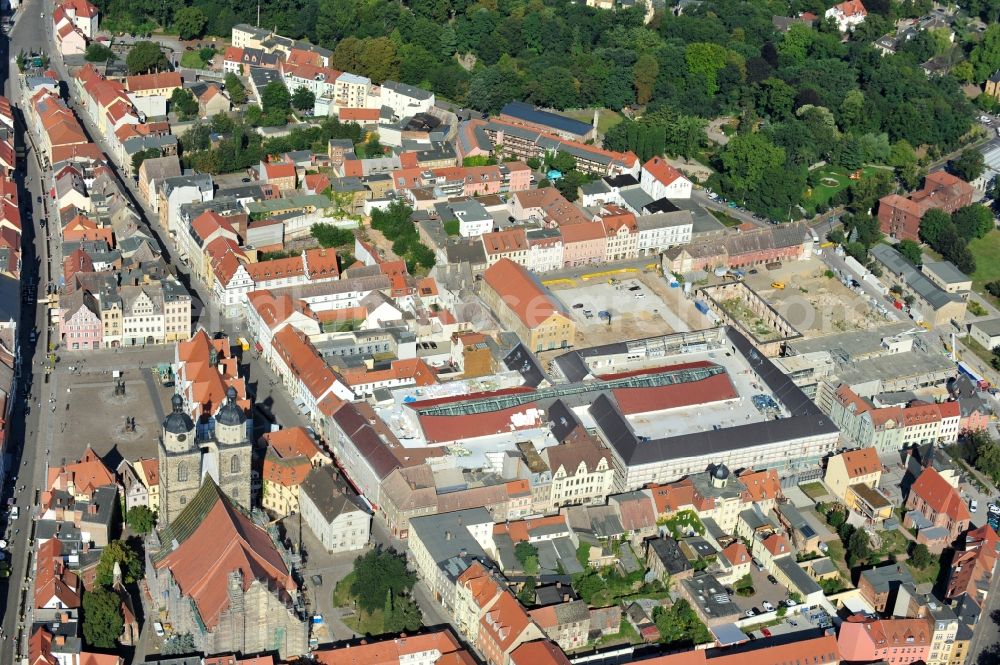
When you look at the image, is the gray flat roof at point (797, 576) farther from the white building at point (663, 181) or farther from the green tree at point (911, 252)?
the white building at point (663, 181)

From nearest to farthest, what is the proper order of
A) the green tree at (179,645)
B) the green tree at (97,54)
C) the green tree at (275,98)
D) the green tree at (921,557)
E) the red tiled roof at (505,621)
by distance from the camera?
the green tree at (179,645)
the red tiled roof at (505,621)
the green tree at (921,557)
the green tree at (275,98)
the green tree at (97,54)

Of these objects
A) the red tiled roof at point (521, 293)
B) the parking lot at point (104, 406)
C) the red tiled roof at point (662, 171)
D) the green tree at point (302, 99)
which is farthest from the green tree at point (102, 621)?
the green tree at point (302, 99)

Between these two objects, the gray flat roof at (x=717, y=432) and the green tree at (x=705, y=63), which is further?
the green tree at (x=705, y=63)

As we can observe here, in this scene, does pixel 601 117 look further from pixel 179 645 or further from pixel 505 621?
pixel 179 645

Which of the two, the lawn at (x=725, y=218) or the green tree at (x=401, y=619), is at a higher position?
the lawn at (x=725, y=218)

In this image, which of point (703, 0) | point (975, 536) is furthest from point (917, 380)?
point (703, 0)

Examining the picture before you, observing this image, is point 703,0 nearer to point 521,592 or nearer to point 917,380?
point 917,380

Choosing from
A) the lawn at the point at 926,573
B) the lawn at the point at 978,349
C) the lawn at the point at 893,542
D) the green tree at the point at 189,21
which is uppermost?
the green tree at the point at 189,21
